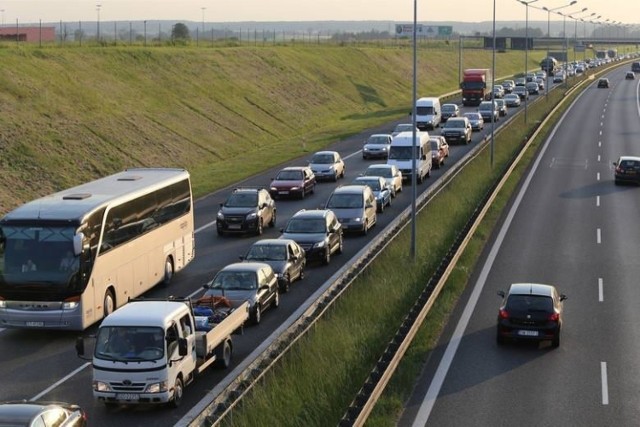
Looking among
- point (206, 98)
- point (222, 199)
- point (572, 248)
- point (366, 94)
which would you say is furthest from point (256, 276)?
point (366, 94)

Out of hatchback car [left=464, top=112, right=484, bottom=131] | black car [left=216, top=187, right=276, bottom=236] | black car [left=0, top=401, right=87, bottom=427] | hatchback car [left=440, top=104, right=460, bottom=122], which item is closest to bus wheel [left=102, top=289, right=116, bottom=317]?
black car [left=0, top=401, right=87, bottom=427]

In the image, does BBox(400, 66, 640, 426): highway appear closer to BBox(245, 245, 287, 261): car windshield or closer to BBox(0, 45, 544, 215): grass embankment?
BBox(245, 245, 287, 261): car windshield

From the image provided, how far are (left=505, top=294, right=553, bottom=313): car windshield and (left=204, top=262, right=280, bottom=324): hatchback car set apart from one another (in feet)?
19.4

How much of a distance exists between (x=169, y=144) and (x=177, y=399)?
139 ft

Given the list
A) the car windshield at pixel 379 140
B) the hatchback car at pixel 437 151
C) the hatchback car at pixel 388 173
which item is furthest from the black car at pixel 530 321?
the car windshield at pixel 379 140

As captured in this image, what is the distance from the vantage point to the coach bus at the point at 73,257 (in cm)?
2506

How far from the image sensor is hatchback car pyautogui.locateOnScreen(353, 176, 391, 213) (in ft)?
144

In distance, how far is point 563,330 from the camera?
84.0ft

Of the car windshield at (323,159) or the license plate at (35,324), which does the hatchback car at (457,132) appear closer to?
the car windshield at (323,159)

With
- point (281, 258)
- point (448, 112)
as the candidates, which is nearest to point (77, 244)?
point (281, 258)

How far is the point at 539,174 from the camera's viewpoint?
54781mm

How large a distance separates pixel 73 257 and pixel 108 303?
72.3 inches

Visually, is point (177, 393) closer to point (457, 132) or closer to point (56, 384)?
point (56, 384)

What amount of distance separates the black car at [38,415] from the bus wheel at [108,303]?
30.7 feet
